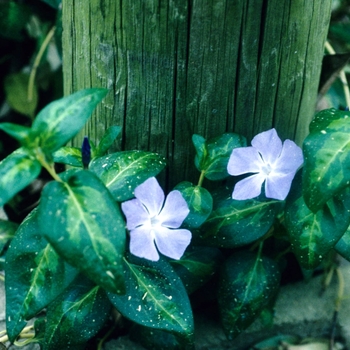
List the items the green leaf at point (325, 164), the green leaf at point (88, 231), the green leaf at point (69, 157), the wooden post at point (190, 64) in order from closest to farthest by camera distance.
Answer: the green leaf at point (88, 231) < the green leaf at point (325, 164) < the wooden post at point (190, 64) < the green leaf at point (69, 157)

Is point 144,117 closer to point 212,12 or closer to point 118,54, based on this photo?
point 118,54

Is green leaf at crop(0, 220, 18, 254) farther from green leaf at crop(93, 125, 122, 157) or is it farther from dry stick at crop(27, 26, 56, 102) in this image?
dry stick at crop(27, 26, 56, 102)

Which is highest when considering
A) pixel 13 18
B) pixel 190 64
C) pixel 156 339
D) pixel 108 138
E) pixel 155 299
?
pixel 190 64

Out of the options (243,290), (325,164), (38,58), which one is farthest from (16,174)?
(38,58)

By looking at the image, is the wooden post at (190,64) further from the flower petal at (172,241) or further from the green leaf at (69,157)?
the flower petal at (172,241)

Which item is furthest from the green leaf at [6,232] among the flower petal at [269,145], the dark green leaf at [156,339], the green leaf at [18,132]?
the flower petal at [269,145]

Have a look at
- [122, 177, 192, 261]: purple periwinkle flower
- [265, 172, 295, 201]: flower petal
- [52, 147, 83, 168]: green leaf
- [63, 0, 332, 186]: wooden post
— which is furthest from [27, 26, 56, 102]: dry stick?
[265, 172, 295, 201]: flower petal

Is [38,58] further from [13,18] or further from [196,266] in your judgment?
[196,266]
